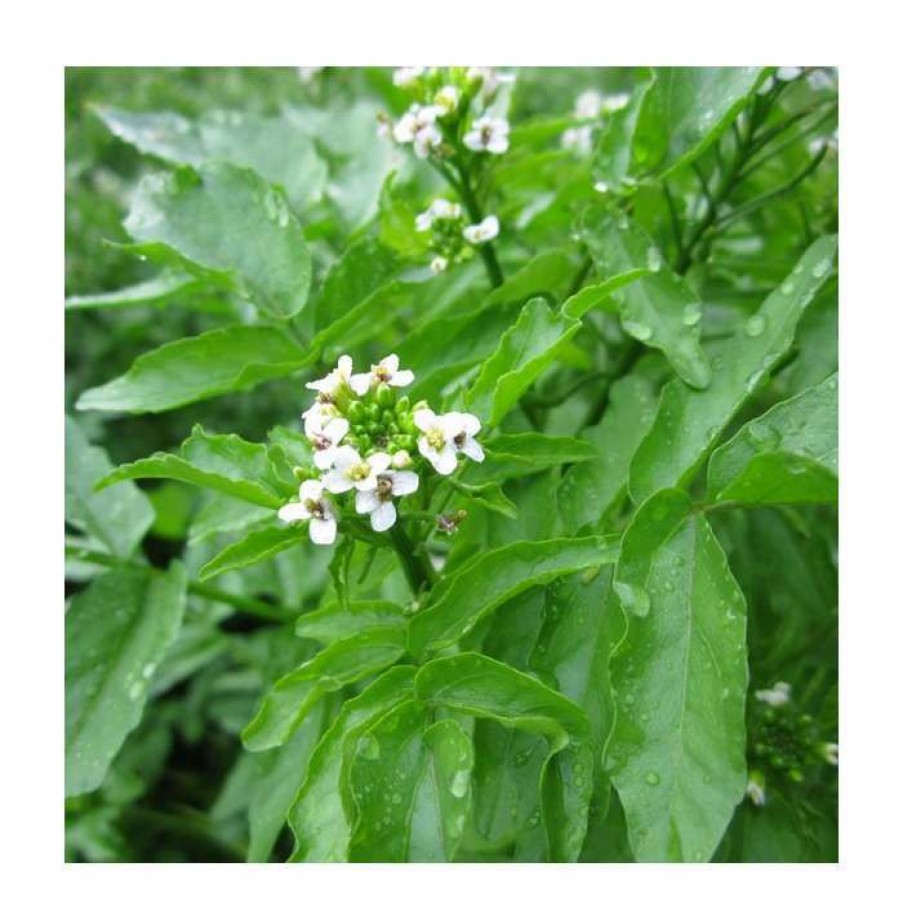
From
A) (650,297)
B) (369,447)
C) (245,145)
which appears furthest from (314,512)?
(245,145)

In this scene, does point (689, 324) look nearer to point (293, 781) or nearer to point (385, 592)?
point (385, 592)

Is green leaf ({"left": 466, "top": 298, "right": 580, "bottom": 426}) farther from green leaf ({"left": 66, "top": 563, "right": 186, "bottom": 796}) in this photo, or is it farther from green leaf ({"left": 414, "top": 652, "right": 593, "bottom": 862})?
green leaf ({"left": 66, "top": 563, "right": 186, "bottom": 796})

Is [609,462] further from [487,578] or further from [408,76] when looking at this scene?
[408,76]

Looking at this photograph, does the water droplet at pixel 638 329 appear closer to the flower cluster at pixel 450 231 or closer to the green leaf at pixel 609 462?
the green leaf at pixel 609 462

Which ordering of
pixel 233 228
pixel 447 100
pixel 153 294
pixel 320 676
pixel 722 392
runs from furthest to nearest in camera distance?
pixel 153 294 → pixel 233 228 → pixel 447 100 → pixel 722 392 → pixel 320 676

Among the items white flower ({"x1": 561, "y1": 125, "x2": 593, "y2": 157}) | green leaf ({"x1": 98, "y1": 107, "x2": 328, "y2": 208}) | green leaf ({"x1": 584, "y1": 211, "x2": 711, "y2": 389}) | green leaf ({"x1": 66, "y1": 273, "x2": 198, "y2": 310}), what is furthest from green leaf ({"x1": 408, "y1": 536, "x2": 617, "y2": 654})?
white flower ({"x1": 561, "y1": 125, "x2": 593, "y2": 157})
